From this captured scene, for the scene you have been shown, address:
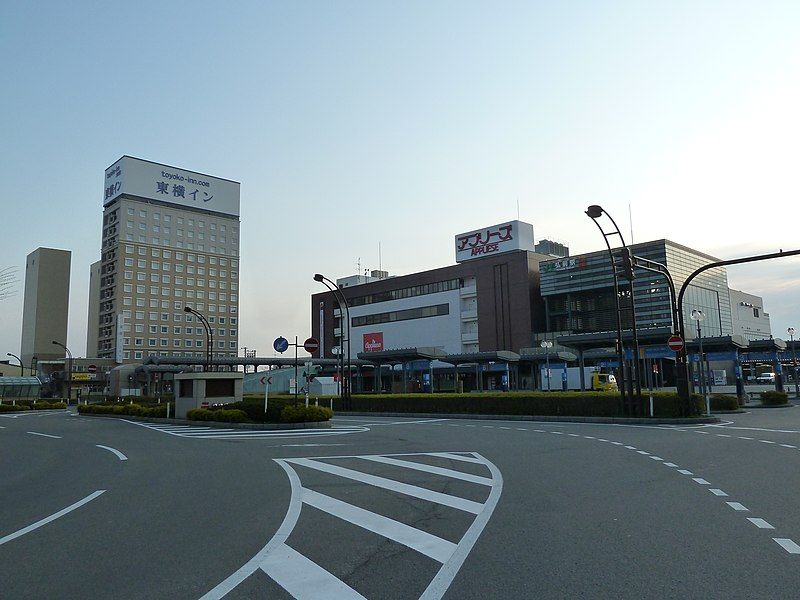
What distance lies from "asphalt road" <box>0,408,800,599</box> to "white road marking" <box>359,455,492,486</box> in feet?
0.24

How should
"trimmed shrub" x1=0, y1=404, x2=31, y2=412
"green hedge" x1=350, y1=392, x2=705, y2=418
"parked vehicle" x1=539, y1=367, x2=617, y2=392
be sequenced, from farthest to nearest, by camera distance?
"parked vehicle" x1=539, y1=367, x2=617, y2=392 < "trimmed shrub" x1=0, y1=404, x2=31, y2=412 < "green hedge" x1=350, y1=392, x2=705, y2=418

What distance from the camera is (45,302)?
13788 centimetres

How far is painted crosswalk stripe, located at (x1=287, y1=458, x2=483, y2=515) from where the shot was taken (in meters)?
8.80

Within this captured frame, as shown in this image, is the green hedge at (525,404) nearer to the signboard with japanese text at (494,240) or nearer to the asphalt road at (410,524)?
the asphalt road at (410,524)

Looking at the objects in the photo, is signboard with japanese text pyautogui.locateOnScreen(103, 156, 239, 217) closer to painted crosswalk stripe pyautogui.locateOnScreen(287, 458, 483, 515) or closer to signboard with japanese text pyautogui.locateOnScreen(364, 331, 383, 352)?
signboard with japanese text pyautogui.locateOnScreen(364, 331, 383, 352)

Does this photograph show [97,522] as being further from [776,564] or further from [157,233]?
[157,233]

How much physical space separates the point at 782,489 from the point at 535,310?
244 ft

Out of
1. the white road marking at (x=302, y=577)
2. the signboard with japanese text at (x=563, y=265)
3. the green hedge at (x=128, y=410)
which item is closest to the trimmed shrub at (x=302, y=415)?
the green hedge at (x=128, y=410)

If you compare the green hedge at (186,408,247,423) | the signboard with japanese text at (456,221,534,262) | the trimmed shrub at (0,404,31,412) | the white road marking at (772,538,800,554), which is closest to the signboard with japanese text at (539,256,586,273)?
the signboard with japanese text at (456,221,534,262)

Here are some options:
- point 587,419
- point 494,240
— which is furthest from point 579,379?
point 587,419

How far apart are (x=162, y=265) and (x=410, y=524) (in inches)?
5073

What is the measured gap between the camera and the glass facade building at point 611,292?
7431cm

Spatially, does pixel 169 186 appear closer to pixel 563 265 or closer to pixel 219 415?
pixel 563 265

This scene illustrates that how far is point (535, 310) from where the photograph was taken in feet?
272
